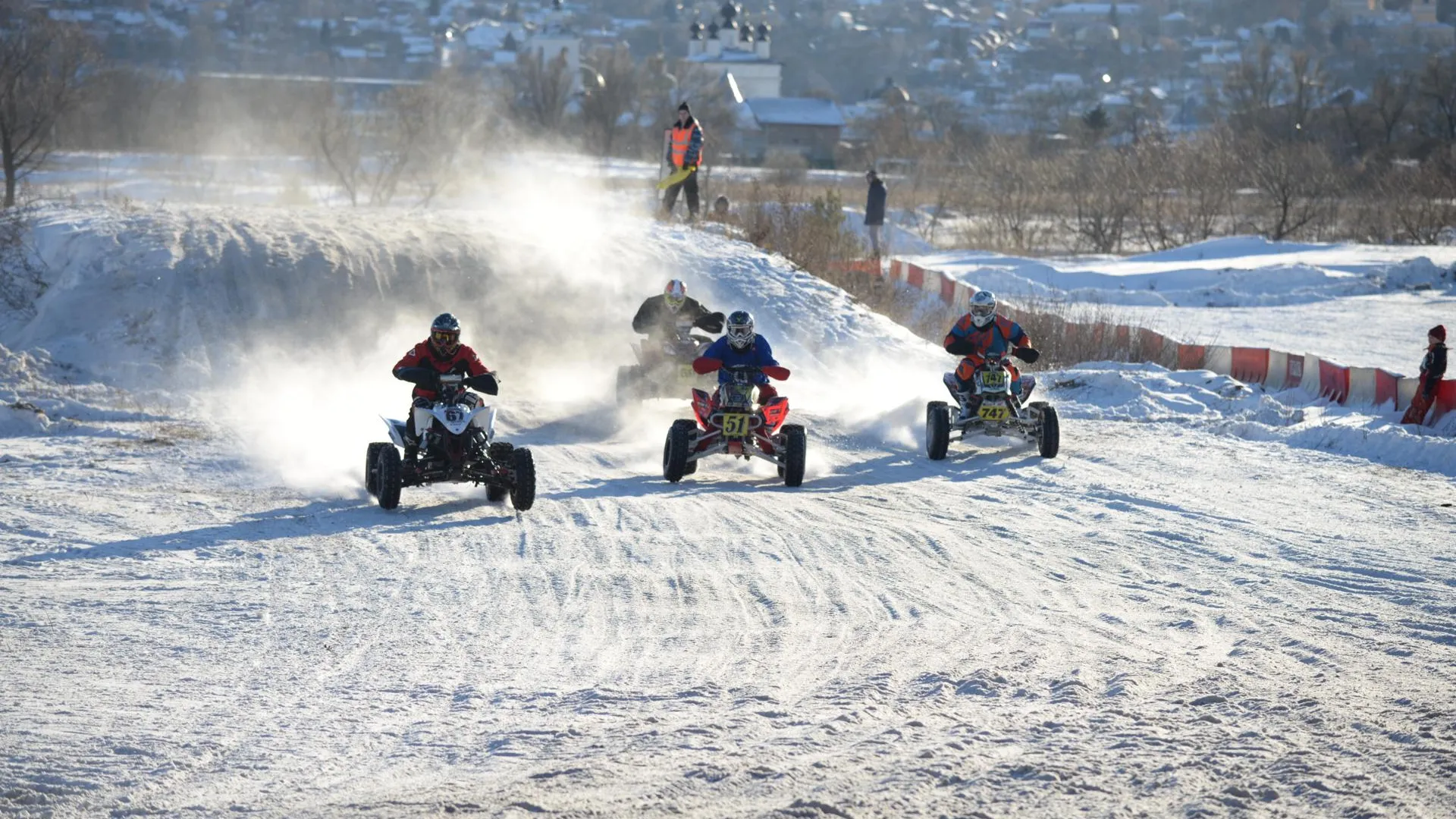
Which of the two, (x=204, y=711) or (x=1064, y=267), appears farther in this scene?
(x=1064, y=267)

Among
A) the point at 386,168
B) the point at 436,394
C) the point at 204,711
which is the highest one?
the point at 386,168

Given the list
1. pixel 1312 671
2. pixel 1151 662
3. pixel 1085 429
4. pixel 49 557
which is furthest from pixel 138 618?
pixel 1085 429

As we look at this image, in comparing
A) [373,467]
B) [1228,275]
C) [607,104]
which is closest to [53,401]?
[373,467]

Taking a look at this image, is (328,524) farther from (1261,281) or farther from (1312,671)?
(1261,281)

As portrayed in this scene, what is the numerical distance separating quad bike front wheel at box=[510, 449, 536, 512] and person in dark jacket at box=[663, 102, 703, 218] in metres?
15.1

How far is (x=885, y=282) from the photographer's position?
28406 mm

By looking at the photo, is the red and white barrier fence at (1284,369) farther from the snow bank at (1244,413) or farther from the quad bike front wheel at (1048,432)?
the quad bike front wheel at (1048,432)

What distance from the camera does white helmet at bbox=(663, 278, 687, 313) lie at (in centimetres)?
1719

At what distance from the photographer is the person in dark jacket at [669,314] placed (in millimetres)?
17203

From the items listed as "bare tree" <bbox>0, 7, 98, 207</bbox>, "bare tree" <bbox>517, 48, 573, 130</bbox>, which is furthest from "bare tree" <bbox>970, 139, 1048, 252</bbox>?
"bare tree" <bbox>0, 7, 98, 207</bbox>

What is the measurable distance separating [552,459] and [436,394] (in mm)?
2492

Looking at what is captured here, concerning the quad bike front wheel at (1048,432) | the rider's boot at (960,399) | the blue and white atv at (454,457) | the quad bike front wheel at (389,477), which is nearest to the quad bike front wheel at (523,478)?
the blue and white atv at (454,457)

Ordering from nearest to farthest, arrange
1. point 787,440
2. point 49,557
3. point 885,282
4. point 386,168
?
point 49,557 → point 787,440 → point 885,282 → point 386,168

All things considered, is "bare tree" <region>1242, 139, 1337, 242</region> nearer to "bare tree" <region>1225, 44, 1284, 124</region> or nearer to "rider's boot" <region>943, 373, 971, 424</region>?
"rider's boot" <region>943, 373, 971, 424</region>
